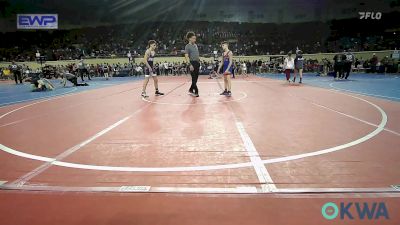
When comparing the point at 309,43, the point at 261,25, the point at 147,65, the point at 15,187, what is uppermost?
the point at 261,25

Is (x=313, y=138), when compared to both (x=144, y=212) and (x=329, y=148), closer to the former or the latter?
(x=329, y=148)

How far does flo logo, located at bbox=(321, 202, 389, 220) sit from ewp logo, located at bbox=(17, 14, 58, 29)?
114ft

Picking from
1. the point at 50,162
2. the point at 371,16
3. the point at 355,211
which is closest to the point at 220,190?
the point at 355,211

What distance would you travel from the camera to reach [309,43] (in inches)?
1342

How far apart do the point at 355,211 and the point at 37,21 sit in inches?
1412

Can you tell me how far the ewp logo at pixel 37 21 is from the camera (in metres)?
30.3

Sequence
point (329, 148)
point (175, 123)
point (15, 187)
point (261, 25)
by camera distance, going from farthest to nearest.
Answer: point (261, 25), point (175, 123), point (329, 148), point (15, 187)

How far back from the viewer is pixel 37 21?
102 feet

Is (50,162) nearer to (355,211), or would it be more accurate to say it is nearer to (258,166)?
(258,166)

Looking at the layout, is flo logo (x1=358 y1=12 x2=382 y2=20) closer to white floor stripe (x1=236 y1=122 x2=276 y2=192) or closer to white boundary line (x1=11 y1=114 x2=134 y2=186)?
white floor stripe (x1=236 y1=122 x2=276 y2=192)

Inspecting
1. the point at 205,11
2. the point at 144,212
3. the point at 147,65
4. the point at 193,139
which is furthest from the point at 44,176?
the point at 205,11

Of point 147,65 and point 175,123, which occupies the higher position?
point 147,65

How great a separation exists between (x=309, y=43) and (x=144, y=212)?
35491mm

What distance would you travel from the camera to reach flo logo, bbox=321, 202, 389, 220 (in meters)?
2.36
